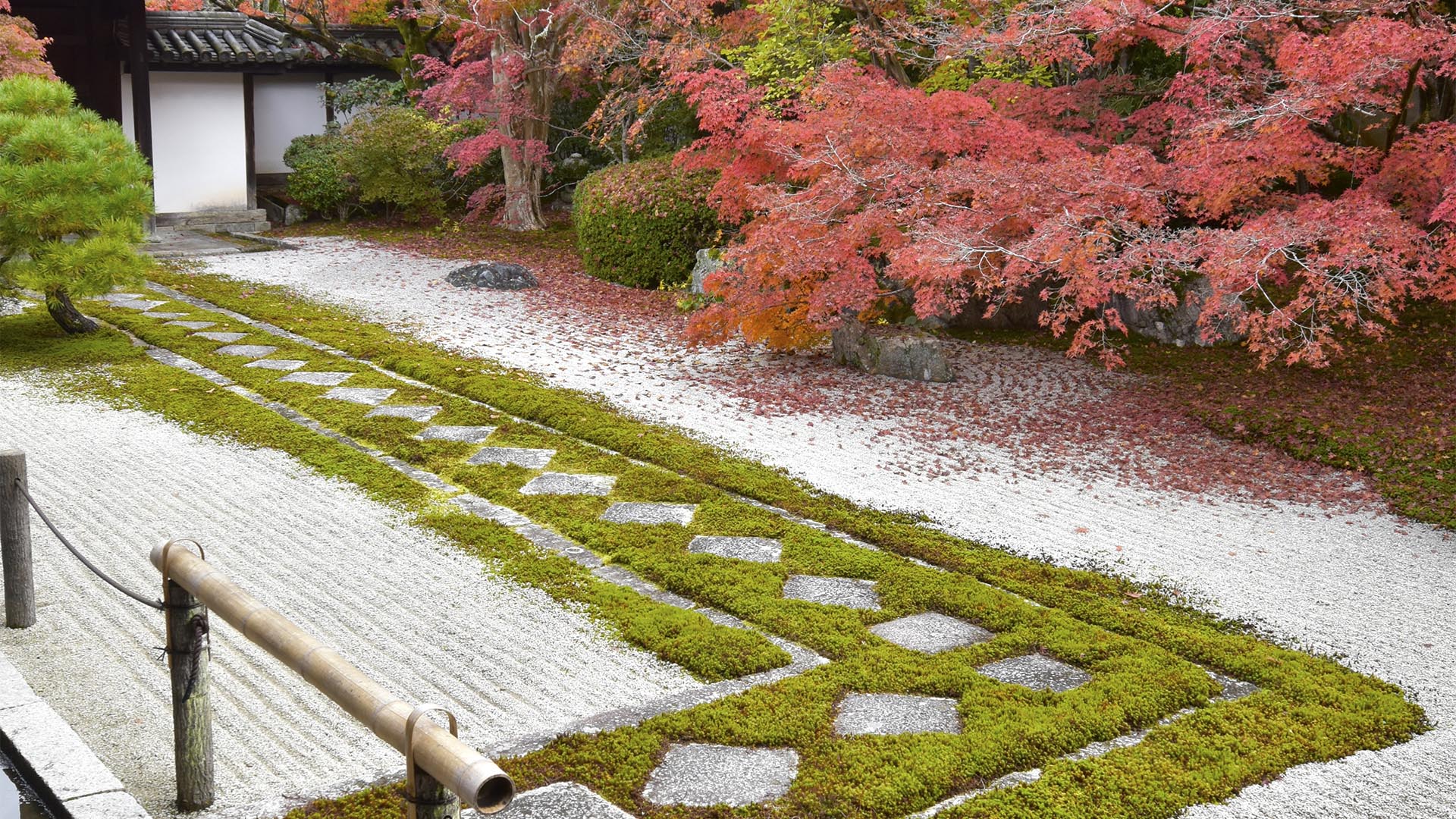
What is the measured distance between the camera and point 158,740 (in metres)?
4.02

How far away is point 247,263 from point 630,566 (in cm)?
1056

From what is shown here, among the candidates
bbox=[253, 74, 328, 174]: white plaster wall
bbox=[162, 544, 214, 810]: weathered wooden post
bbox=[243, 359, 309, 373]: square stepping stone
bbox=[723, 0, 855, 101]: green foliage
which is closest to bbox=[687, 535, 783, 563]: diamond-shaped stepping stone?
bbox=[162, 544, 214, 810]: weathered wooden post

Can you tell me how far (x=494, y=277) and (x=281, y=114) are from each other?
26.1 ft

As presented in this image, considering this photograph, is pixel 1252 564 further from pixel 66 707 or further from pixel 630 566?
pixel 66 707

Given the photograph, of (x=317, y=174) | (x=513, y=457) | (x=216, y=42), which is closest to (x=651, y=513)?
→ (x=513, y=457)

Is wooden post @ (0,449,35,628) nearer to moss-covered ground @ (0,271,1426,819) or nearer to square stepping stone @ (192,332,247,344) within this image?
moss-covered ground @ (0,271,1426,819)

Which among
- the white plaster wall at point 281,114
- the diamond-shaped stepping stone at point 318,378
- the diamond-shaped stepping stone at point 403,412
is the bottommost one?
the diamond-shaped stepping stone at point 318,378

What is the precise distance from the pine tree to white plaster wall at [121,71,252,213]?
305 inches

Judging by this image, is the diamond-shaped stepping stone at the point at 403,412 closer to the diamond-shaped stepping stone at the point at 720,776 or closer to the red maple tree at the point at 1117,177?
the red maple tree at the point at 1117,177

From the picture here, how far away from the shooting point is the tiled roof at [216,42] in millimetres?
16625

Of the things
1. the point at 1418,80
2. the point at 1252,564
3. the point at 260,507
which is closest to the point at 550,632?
the point at 260,507

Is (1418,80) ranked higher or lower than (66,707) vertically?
higher

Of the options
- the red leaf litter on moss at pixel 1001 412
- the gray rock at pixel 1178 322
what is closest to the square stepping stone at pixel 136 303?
the red leaf litter on moss at pixel 1001 412

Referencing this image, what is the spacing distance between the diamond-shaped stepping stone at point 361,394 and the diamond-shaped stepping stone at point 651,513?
8.96ft
